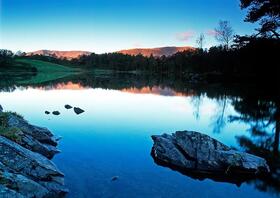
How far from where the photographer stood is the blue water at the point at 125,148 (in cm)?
1097

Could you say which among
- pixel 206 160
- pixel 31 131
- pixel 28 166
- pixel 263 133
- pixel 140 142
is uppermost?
pixel 28 166

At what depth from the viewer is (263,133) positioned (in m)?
21.6

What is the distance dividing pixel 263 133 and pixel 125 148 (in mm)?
10567

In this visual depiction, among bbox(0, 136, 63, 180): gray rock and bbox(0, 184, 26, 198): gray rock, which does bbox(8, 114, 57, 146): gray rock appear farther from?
bbox(0, 184, 26, 198): gray rock

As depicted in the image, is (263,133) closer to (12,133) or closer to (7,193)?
(12,133)

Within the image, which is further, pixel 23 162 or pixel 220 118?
pixel 220 118

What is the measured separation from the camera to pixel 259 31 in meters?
46.0

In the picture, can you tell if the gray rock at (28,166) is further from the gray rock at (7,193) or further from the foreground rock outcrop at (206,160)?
the foreground rock outcrop at (206,160)

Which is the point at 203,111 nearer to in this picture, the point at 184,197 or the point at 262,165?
the point at 262,165

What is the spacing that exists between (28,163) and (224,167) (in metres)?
7.43

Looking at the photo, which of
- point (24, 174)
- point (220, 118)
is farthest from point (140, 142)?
point (220, 118)

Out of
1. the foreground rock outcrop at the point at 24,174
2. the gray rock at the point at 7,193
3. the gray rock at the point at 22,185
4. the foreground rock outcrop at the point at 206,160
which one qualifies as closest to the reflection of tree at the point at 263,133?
the foreground rock outcrop at the point at 206,160

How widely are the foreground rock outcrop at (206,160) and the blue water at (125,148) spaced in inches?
22.4

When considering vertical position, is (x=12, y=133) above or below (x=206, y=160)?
above
